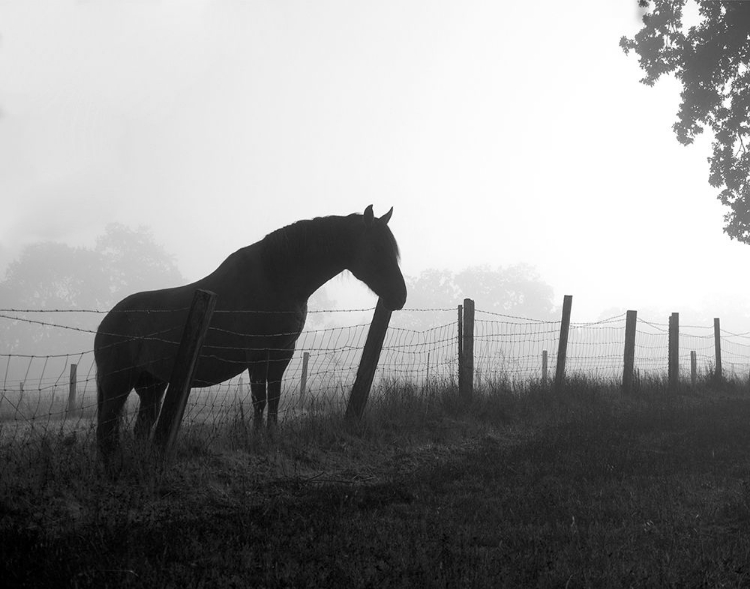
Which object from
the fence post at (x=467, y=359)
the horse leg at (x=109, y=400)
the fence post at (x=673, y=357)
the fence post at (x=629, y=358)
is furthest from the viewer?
the fence post at (x=673, y=357)

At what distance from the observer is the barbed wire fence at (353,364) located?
1110 cm

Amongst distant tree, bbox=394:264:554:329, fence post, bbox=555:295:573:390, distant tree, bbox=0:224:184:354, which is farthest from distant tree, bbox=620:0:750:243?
distant tree, bbox=394:264:554:329

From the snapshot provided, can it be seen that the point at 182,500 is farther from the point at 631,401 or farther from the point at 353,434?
the point at 631,401

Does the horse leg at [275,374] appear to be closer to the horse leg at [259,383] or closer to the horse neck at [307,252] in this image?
the horse leg at [259,383]

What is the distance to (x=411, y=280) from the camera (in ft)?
357

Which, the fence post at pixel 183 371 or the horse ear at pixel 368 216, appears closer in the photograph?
the fence post at pixel 183 371

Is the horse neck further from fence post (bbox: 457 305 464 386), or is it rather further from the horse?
fence post (bbox: 457 305 464 386)

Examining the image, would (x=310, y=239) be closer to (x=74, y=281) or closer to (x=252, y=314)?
(x=252, y=314)

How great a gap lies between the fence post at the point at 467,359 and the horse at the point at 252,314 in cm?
265

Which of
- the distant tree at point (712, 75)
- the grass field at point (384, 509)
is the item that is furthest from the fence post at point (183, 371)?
the distant tree at point (712, 75)

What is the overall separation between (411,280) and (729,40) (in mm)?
88557

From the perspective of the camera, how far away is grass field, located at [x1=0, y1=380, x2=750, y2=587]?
373 centimetres

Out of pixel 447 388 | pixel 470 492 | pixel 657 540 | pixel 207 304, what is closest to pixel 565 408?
pixel 447 388

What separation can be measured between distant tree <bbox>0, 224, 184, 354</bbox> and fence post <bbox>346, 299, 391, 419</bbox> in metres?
61.6
